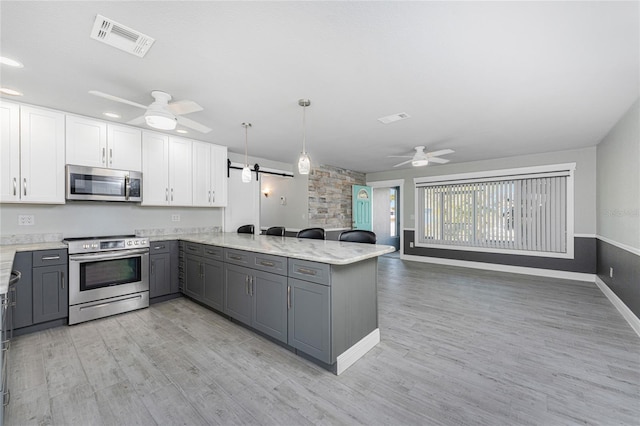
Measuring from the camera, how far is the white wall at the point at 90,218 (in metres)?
3.16

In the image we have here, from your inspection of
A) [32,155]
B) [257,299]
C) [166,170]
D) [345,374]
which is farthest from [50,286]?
[345,374]

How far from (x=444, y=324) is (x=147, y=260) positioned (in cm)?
380

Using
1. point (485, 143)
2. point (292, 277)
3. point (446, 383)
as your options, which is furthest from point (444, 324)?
point (485, 143)

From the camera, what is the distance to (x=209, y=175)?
181 inches

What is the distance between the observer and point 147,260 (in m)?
3.60

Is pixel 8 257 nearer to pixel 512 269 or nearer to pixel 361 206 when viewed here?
pixel 361 206

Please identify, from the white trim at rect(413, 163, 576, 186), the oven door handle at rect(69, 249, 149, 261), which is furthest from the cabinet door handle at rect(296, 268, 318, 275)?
the white trim at rect(413, 163, 576, 186)

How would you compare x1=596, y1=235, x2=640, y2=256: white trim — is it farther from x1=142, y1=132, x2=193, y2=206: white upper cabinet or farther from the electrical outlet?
the electrical outlet

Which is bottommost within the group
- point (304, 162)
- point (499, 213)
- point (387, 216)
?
point (387, 216)

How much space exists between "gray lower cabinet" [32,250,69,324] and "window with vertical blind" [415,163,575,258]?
6762 millimetres

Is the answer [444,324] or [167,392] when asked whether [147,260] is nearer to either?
[167,392]

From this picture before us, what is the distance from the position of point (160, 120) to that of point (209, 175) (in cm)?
222

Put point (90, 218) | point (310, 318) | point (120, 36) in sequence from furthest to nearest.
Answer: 1. point (90, 218)
2. point (310, 318)
3. point (120, 36)

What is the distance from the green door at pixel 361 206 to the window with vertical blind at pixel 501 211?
1.38m
